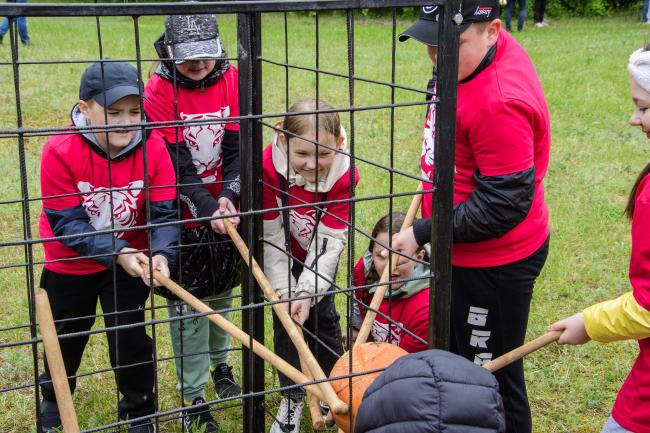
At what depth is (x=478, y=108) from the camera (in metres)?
2.03

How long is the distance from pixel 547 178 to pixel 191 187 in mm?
3798

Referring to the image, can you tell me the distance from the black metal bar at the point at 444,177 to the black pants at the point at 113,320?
3.56 ft

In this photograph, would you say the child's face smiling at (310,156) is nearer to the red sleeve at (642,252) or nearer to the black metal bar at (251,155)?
the black metal bar at (251,155)

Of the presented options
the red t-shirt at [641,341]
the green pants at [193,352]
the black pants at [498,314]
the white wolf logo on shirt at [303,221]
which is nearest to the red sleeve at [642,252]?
the red t-shirt at [641,341]

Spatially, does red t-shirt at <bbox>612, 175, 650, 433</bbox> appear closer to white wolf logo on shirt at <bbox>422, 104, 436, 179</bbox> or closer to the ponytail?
the ponytail

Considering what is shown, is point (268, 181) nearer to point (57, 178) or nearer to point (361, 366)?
point (57, 178)

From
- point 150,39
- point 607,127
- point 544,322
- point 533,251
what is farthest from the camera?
point 150,39

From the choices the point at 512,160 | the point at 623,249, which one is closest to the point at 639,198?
the point at 512,160

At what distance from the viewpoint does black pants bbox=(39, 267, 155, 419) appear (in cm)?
258

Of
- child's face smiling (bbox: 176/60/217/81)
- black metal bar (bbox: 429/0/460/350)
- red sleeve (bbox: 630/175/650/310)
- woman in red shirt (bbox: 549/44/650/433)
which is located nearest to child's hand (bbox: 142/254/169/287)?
child's face smiling (bbox: 176/60/217/81)

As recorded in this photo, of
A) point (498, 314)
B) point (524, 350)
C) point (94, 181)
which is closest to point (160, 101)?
point (94, 181)

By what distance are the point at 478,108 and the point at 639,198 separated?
46cm

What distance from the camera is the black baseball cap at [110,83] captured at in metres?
2.30

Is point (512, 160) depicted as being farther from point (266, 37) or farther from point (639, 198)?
point (266, 37)
